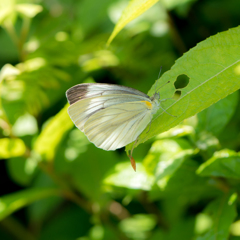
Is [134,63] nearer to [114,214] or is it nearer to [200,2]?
[200,2]

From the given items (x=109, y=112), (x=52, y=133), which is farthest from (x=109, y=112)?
(x=52, y=133)

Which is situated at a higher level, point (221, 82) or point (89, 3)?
point (89, 3)

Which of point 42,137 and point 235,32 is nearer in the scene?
point 235,32

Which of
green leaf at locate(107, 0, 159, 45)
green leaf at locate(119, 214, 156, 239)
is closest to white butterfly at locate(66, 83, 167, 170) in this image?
green leaf at locate(107, 0, 159, 45)

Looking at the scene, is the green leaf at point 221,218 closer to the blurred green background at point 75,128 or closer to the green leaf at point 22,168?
the blurred green background at point 75,128

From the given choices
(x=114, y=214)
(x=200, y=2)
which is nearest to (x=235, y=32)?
(x=200, y=2)

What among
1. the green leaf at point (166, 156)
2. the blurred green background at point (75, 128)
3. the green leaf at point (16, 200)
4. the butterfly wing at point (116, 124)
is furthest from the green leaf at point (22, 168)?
the green leaf at point (166, 156)

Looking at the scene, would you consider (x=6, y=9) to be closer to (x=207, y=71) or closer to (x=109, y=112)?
(x=109, y=112)
